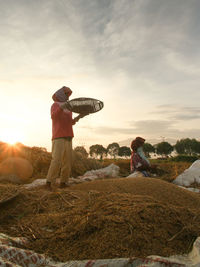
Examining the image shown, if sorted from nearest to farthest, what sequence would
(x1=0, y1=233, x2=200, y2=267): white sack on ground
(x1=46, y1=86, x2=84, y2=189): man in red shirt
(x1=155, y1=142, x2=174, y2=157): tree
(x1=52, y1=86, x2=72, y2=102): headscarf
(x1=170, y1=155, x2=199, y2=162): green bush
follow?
1. (x1=0, y1=233, x2=200, y2=267): white sack on ground
2. (x1=46, y1=86, x2=84, y2=189): man in red shirt
3. (x1=52, y1=86, x2=72, y2=102): headscarf
4. (x1=170, y1=155, x2=199, y2=162): green bush
5. (x1=155, y1=142, x2=174, y2=157): tree

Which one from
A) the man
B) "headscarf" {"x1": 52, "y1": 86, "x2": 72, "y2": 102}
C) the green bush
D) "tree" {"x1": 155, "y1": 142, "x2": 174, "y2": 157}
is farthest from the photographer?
"tree" {"x1": 155, "y1": 142, "x2": 174, "y2": 157}

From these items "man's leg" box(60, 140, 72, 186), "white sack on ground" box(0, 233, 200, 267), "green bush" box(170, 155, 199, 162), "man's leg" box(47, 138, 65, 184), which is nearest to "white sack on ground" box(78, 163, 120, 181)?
"man's leg" box(60, 140, 72, 186)

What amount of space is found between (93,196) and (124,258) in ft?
4.64

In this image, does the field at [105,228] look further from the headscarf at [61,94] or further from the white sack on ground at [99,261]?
the headscarf at [61,94]

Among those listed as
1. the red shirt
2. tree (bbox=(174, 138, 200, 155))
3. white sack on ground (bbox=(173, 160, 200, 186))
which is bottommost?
white sack on ground (bbox=(173, 160, 200, 186))

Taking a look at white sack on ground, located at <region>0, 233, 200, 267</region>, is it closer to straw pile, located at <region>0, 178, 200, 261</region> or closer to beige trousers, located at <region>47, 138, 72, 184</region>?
straw pile, located at <region>0, 178, 200, 261</region>

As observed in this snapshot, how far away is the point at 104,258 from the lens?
4.27 ft

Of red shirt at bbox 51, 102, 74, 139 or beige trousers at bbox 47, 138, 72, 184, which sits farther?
red shirt at bbox 51, 102, 74, 139

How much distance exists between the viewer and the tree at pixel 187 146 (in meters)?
40.8

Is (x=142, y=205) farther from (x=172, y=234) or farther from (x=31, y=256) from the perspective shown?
(x=31, y=256)

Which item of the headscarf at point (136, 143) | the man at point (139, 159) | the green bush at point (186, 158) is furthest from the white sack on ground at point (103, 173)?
the green bush at point (186, 158)

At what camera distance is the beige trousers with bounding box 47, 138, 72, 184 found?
4.04 meters

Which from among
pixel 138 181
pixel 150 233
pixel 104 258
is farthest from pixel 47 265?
pixel 138 181

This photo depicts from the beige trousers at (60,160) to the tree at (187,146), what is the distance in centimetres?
3948
